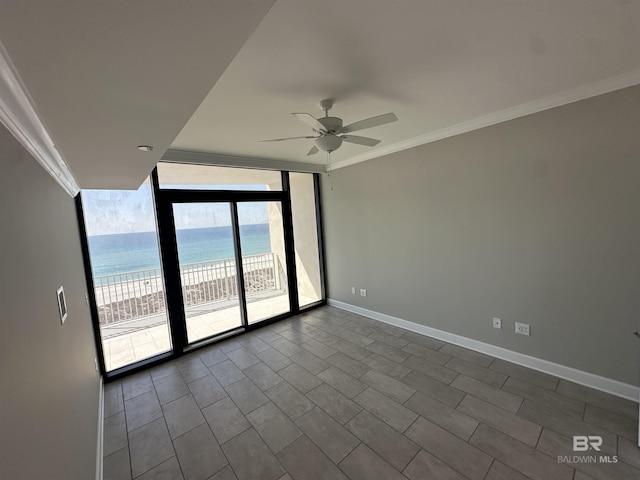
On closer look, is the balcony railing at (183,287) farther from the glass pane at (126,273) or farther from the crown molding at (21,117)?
the crown molding at (21,117)

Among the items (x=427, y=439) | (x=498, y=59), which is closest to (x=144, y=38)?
(x=498, y=59)

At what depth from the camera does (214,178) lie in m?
3.70

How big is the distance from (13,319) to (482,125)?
3590 millimetres

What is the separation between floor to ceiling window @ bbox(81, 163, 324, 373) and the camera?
3104mm

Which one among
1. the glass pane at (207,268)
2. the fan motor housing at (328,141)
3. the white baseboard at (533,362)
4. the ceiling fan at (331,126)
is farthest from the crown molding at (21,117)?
the white baseboard at (533,362)

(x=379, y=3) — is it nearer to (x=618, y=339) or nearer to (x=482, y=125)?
(x=482, y=125)

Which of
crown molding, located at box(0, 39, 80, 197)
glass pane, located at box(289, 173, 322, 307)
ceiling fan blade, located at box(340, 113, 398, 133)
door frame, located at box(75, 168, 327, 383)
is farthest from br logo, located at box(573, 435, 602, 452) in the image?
glass pane, located at box(289, 173, 322, 307)

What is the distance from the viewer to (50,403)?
99 centimetres

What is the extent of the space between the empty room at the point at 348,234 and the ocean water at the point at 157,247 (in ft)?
0.08

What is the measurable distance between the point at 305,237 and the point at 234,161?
1.89m

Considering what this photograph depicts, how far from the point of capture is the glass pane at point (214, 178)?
333cm

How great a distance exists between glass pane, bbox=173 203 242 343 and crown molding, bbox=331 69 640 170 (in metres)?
2.53

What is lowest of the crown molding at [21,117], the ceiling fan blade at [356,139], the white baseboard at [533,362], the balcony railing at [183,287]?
the white baseboard at [533,362]

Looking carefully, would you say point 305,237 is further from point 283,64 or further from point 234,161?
point 283,64
